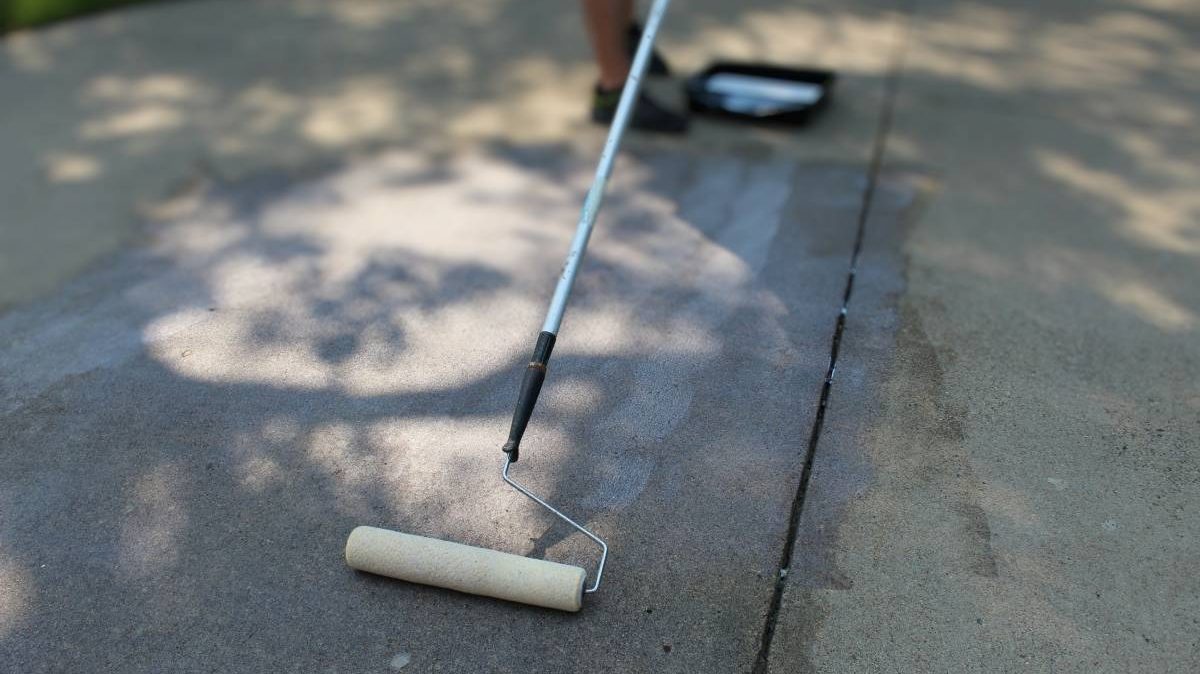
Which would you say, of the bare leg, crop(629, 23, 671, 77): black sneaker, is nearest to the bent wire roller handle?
the bare leg

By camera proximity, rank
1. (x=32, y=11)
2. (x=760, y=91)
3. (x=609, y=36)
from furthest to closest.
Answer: (x=32, y=11), (x=760, y=91), (x=609, y=36)

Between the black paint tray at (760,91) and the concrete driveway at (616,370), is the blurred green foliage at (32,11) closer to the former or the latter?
the concrete driveway at (616,370)

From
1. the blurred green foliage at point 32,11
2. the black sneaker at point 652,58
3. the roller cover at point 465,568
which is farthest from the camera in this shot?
the blurred green foliage at point 32,11

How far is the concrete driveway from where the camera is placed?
5.95 ft

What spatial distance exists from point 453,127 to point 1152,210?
2.39m

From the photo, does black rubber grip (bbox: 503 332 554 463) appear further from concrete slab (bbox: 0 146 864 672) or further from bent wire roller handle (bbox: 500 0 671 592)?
concrete slab (bbox: 0 146 864 672)

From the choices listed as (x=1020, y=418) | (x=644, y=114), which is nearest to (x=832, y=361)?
(x=1020, y=418)

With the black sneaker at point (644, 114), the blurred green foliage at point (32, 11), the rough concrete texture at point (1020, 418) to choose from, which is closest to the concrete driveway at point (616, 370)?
the rough concrete texture at point (1020, 418)

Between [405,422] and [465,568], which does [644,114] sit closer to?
[405,422]

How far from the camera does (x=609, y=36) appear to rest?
3.67m

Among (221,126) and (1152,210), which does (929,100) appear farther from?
(221,126)

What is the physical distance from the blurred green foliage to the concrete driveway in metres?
0.76

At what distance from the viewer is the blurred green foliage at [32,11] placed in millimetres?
4766

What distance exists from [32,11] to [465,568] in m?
4.32
